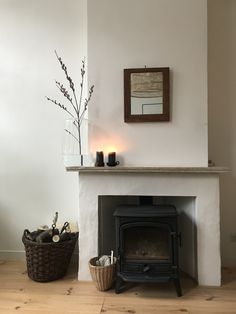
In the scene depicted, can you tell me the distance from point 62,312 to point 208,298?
110 cm

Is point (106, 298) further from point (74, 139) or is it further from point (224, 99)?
point (224, 99)

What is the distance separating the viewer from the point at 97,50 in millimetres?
2727

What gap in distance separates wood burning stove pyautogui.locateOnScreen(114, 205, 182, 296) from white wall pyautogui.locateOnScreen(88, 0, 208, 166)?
0.51m

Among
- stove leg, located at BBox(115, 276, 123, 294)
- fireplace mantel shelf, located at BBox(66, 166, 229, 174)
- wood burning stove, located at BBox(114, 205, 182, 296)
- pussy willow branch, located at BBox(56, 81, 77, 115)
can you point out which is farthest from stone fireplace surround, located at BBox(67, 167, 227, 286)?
pussy willow branch, located at BBox(56, 81, 77, 115)

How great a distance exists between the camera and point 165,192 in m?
2.54

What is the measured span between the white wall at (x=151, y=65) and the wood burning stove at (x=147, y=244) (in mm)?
507

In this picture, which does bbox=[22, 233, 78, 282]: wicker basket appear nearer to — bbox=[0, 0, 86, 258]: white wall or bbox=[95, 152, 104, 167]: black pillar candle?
bbox=[0, 0, 86, 258]: white wall

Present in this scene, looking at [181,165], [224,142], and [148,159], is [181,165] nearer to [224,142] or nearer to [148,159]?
[148,159]

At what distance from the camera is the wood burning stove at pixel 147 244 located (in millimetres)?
2336

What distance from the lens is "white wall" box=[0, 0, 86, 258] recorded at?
3.04 m

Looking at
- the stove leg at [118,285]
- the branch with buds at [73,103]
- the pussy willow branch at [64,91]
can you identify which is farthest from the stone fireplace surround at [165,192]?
the pussy willow branch at [64,91]

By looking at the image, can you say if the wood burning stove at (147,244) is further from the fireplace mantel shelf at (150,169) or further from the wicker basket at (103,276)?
the fireplace mantel shelf at (150,169)

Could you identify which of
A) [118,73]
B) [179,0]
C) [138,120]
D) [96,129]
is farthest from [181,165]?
[179,0]

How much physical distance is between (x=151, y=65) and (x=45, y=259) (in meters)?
1.95
